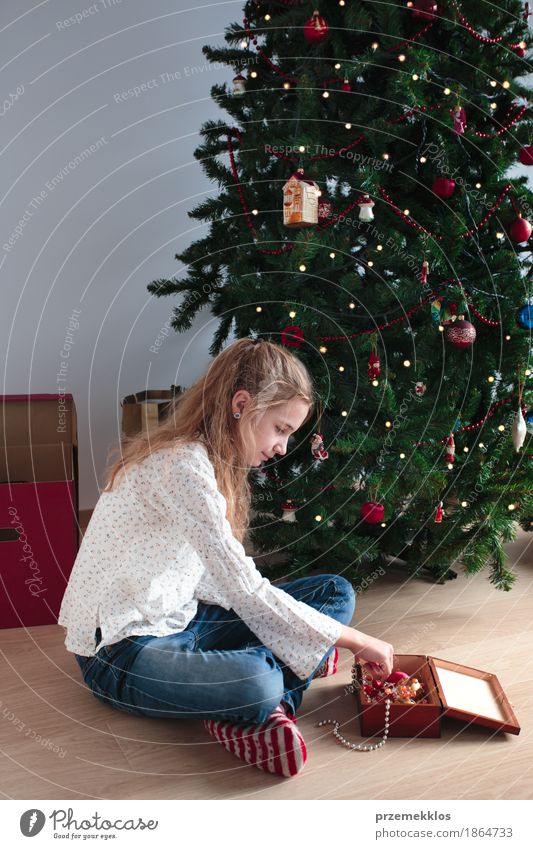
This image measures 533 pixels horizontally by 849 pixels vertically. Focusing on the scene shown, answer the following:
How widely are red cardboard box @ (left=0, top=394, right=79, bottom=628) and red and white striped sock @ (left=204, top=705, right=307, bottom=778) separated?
792mm

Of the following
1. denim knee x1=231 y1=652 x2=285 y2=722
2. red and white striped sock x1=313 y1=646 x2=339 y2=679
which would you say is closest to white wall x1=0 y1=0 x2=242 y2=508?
Answer: red and white striped sock x1=313 y1=646 x2=339 y2=679

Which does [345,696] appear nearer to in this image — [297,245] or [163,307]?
[297,245]

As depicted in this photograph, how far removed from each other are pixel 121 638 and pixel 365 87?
4.63 feet

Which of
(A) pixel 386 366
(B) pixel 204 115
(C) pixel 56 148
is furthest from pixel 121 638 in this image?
(B) pixel 204 115

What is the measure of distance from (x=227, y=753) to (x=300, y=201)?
3.84ft

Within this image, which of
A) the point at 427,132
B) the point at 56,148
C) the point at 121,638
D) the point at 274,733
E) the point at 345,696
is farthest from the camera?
the point at 56,148

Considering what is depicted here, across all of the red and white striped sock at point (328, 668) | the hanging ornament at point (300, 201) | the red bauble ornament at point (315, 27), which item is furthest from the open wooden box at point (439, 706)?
the red bauble ornament at point (315, 27)

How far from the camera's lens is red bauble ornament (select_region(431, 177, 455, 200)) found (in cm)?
192

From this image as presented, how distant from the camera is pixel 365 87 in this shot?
1.97m

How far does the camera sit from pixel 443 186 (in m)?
1.92

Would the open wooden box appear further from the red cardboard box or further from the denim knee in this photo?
the red cardboard box

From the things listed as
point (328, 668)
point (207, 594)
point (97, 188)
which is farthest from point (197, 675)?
point (97, 188)

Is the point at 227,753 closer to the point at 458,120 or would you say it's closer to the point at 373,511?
the point at 373,511

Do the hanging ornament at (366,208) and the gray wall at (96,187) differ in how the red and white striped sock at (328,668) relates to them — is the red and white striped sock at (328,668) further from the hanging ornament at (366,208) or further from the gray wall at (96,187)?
the gray wall at (96,187)
